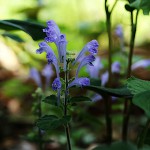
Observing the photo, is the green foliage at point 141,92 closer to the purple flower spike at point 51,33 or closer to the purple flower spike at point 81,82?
the purple flower spike at point 81,82

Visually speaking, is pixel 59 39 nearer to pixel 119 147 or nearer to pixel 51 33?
pixel 51 33

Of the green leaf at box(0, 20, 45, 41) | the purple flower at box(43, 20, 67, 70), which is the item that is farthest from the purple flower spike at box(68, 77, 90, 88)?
the green leaf at box(0, 20, 45, 41)

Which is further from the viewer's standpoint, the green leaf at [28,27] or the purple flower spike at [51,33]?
the green leaf at [28,27]

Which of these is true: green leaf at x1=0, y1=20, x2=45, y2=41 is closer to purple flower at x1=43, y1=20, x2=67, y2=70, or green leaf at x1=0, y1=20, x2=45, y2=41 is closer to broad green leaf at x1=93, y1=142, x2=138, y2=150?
purple flower at x1=43, y1=20, x2=67, y2=70

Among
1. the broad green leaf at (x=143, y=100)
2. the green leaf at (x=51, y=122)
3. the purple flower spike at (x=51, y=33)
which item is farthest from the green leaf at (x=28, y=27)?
the broad green leaf at (x=143, y=100)

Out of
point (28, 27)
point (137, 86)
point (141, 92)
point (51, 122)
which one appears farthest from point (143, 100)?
point (28, 27)

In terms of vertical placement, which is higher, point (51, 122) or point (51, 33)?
point (51, 33)

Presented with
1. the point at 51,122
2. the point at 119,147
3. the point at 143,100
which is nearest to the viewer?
the point at 143,100
